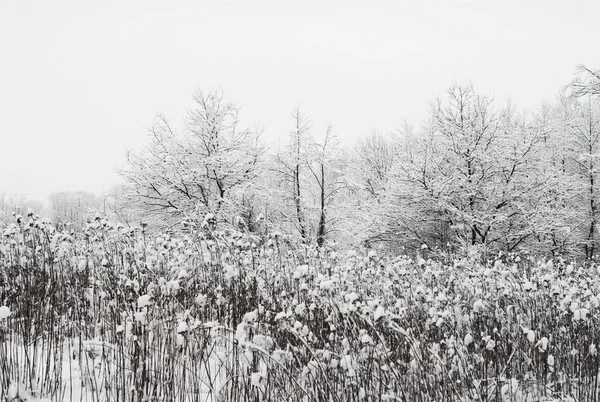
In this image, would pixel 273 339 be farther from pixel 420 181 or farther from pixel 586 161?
pixel 586 161

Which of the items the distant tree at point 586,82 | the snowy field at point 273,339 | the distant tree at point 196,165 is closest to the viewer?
A: the snowy field at point 273,339

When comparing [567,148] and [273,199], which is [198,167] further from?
[567,148]

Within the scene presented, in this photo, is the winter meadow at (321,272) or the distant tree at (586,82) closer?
the winter meadow at (321,272)

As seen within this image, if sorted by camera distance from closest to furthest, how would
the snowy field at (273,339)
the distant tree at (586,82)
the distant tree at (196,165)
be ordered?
the snowy field at (273,339) → the distant tree at (586,82) → the distant tree at (196,165)

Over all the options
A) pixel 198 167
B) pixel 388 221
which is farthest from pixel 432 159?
pixel 198 167

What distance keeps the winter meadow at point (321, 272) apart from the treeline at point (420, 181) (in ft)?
0.33

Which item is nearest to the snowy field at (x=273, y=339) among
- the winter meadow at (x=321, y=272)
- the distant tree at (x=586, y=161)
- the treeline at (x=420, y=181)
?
the winter meadow at (x=321, y=272)

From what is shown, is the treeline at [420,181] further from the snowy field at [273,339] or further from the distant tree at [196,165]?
the snowy field at [273,339]

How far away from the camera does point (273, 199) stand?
67.9ft

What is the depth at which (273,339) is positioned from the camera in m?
2.88

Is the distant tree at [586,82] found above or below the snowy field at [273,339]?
above

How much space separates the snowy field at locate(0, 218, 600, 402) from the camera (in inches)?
104

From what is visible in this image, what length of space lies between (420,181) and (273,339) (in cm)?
1369

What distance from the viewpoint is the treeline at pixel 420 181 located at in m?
15.6
